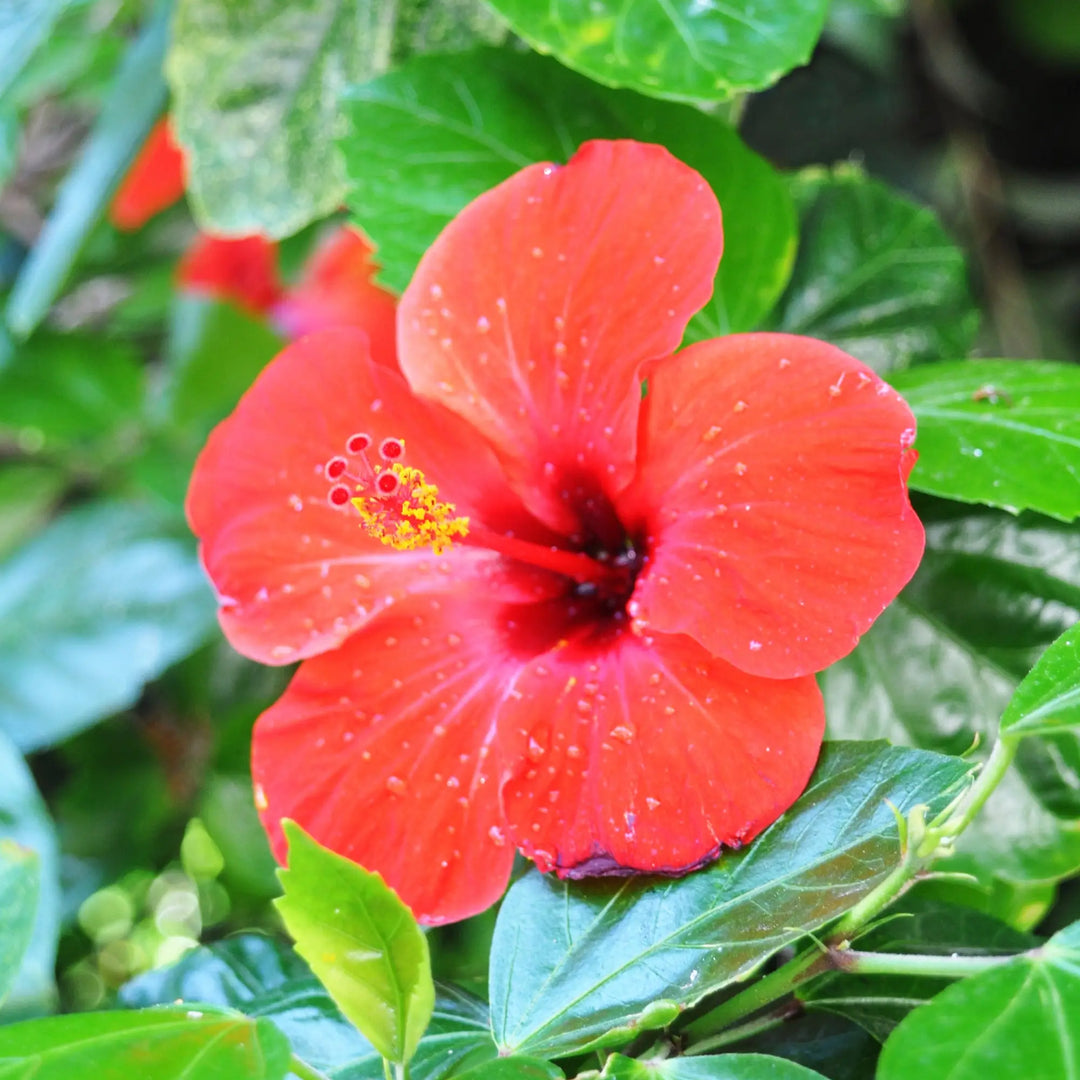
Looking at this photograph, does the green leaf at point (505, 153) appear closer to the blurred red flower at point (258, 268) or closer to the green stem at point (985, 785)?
the green stem at point (985, 785)

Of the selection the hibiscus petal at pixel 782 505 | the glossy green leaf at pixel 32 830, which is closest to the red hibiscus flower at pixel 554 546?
the hibiscus petal at pixel 782 505

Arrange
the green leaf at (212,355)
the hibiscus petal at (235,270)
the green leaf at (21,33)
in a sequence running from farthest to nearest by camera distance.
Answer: the hibiscus petal at (235,270) < the green leaf at (212,355) < the green leaf at (21,33)

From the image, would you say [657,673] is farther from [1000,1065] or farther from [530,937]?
[1000,1065]

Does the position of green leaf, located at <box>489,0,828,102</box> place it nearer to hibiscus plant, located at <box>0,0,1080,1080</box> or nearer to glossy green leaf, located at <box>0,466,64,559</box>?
hibiscus plant, located at <box>0,0,1080,1080</box>

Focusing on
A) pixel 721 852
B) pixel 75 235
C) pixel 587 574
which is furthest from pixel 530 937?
pixel 75 235

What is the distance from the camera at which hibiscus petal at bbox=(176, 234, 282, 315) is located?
73.3 inches

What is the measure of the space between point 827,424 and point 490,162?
366 mm

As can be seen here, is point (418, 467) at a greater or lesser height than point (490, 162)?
lesser

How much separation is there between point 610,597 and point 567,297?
0.20 m

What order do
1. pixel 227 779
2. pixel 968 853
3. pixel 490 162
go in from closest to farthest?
pixel 968 853, pixel 490 162, pixel 227 779

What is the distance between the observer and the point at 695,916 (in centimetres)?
55

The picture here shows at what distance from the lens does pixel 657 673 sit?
61cm

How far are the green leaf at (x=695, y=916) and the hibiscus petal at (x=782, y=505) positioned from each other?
0.23ft

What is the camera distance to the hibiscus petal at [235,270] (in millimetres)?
1862
